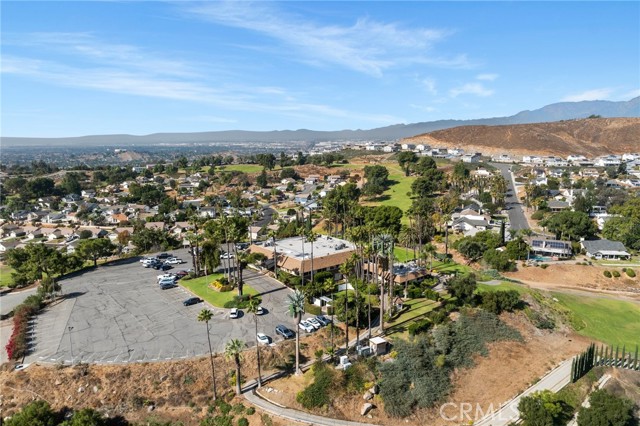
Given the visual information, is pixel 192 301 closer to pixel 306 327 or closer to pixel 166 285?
pixel 166 285

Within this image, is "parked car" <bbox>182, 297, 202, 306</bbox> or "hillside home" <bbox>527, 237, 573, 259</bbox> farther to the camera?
"hillside home" <bbox>527, 237, 573, 259</bbox>

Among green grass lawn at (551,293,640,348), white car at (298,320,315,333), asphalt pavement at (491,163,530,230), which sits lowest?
green grass lawn at (551,293,640,348)

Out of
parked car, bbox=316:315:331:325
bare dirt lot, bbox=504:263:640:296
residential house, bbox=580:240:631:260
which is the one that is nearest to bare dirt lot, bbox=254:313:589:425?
parked car, bbox=316:315:331:325

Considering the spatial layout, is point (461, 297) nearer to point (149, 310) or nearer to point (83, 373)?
point (149, 310)

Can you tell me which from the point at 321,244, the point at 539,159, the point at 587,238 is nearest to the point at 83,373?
the point at 321,244

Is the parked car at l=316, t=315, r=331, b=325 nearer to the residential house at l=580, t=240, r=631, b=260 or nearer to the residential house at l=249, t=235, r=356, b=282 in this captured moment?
the residential house at l=249, t=235, r=356, b=282
